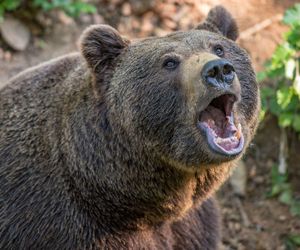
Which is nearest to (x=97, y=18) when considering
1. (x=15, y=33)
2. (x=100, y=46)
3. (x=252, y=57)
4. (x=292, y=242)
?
(x=15, y=33)

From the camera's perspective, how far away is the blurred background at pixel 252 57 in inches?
268

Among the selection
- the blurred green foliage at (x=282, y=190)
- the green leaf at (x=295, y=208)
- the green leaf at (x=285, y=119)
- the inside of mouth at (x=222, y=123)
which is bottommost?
the green leaf at (x=295, y=208)

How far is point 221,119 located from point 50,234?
1.36 metres

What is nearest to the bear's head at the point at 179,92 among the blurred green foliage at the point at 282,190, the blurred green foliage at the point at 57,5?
the blurred green foliage at the point at 282,190

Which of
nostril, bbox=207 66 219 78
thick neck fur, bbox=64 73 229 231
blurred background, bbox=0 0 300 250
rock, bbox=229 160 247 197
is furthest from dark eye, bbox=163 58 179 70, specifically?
rock, bbox=229 160 247 197

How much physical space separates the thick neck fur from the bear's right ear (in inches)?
8.5

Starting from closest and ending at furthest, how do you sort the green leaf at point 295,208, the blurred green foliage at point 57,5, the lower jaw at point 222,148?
1. the lower jaw at point 222,148
2. the green leaf at point 295,208
3. the blurred green foliage at point 57,5

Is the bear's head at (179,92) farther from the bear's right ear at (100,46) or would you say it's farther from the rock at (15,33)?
the rock at (15,33)

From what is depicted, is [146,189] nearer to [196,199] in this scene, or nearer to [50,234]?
[196,199]

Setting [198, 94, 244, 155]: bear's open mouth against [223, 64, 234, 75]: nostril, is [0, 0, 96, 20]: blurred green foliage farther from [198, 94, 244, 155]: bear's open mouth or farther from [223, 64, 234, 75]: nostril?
[223, 64, 234, 75]: nostril

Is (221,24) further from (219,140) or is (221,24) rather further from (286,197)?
(286,197)

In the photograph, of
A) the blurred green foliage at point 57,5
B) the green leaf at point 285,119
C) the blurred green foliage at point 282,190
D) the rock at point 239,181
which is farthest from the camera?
the blurred green foliage at point 57,5

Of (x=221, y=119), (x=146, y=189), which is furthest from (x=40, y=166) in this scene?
(x=221, y=119)

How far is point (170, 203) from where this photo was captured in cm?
484
